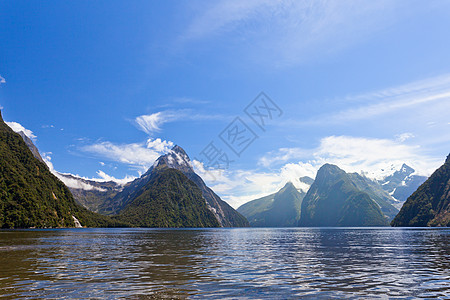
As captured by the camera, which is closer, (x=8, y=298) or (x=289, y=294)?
(x=8, y=298)

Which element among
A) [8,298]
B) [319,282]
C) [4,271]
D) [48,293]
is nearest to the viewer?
[8,298]

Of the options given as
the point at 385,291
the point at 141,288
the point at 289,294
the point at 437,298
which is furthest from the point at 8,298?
the point at 437,298

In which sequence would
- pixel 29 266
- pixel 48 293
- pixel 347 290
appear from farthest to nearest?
1. pixel 29 266
2. pixel 347 290
3. pixel 48 293

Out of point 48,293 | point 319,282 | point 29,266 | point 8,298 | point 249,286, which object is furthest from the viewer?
point 29,266

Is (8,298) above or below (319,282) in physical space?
above

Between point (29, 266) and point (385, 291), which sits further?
point (29, 266)

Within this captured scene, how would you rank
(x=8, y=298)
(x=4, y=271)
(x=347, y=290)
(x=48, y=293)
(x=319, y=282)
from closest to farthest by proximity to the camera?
(x=8, y=298) → (x=48, y=293) → (x=347, y=290) → (x=319, y=282) → (x=4, y=271)

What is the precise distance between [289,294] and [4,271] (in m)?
26.2

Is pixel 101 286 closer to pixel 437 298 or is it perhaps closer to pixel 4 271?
pixel 4 271

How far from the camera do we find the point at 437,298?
18.3 m

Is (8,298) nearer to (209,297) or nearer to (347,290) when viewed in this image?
(209,297)

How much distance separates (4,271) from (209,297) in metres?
21.8

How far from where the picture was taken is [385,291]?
2050 centimetres

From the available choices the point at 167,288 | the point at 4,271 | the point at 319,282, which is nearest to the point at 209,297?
the point at 167,288
